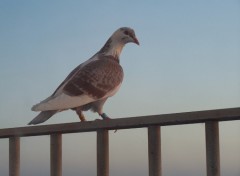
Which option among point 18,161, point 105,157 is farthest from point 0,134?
point 105,157

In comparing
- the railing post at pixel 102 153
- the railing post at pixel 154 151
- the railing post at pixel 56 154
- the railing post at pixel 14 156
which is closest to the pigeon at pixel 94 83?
the railing post at pixel 14 156

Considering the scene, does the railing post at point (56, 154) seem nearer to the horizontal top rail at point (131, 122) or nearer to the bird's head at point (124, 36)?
the horizontal top rail at point (131, 122)

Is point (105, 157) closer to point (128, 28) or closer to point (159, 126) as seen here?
point (159, 126)

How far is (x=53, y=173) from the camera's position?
7.64 ft

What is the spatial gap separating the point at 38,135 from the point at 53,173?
229mm

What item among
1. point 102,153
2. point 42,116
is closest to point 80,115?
point 42,116

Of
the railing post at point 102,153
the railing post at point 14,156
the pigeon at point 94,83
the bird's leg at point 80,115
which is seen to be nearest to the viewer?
the railing post at point 102,153

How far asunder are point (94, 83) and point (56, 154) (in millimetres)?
1067

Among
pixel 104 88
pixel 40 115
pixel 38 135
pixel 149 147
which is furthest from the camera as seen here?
pixel 104 88

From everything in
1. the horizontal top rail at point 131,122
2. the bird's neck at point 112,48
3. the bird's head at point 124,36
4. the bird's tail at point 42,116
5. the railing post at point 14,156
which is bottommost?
the railing post at point 14,156

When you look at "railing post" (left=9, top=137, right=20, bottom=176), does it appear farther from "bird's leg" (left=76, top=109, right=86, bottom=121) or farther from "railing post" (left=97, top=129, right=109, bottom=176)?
"bird's leg" (left=76, top=109, right=86, bottom=121)

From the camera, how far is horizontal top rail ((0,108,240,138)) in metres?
1.97

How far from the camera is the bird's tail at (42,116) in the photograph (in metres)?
2.90

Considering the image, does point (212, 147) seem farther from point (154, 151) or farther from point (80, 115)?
point (80, 115)
